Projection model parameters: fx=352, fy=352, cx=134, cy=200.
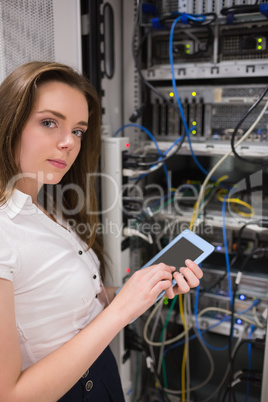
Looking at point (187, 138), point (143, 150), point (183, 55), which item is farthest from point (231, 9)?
point (143, 150)

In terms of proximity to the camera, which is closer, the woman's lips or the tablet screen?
the woman's lips

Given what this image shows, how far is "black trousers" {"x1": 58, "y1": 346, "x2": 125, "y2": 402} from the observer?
983 millimetres

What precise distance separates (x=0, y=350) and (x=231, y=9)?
1269 millimetres

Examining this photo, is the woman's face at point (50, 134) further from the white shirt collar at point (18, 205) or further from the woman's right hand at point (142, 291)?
the woman's right hand at point (142, 291)

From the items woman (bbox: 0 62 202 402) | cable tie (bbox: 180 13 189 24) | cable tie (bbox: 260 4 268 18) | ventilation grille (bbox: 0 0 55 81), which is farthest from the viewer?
Answer: cable tie (bbox: 180 13 189 24)

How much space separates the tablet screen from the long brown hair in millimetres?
263

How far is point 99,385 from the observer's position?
105 centimetres

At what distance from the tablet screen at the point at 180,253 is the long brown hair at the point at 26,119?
0.86 ft

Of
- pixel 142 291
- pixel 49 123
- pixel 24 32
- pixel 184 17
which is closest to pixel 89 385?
pixel 142 291

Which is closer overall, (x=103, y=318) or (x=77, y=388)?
(x=103, y=318)

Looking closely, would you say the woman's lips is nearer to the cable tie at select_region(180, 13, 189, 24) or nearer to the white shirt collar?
the white shirt collar

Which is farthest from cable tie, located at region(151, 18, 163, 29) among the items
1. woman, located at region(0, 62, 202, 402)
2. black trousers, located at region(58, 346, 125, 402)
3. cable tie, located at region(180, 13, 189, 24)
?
black trousers, located at region(58, 346, 125, 402)

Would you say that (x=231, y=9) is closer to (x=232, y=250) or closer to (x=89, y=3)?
(x=89, y=3)

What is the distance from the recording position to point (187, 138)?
149cm
